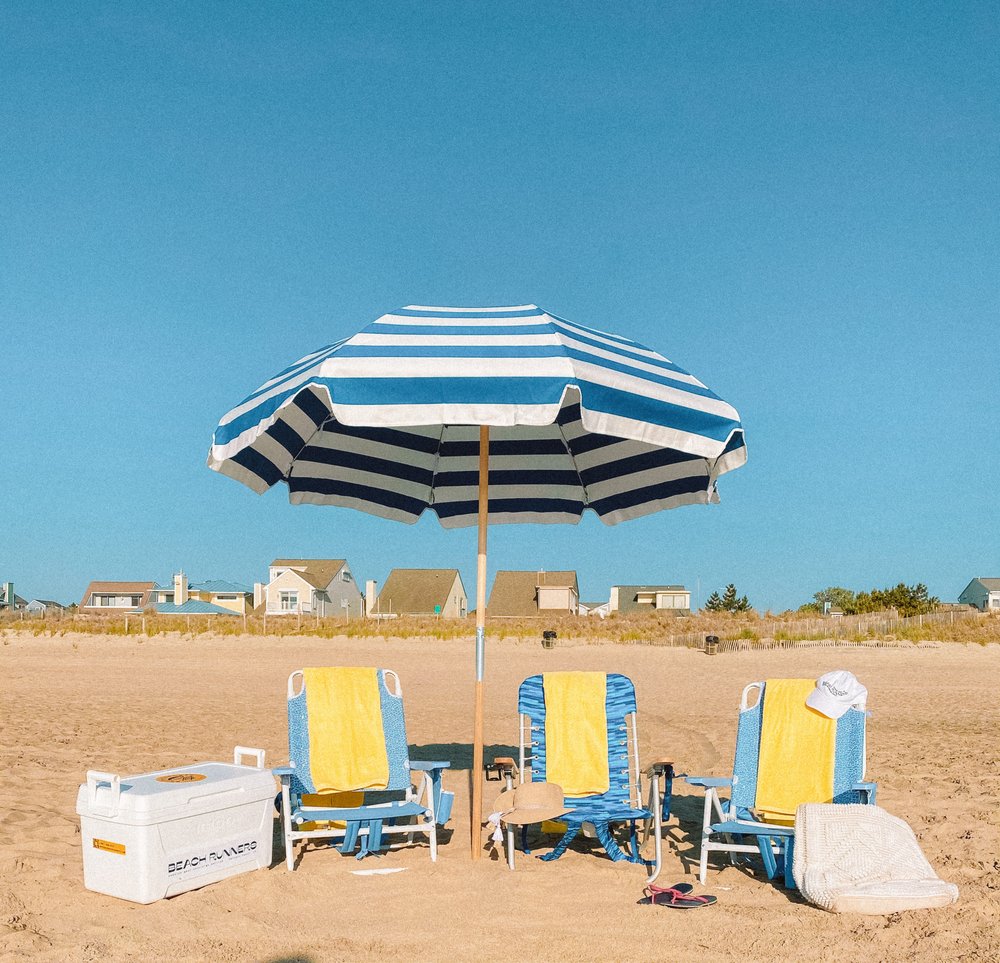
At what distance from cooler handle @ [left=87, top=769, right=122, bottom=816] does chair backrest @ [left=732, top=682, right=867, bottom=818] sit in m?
2.97

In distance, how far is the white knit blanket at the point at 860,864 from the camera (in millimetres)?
3996

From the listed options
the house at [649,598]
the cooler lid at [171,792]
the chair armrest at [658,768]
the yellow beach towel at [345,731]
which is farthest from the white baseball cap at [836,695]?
the house at [649,598]

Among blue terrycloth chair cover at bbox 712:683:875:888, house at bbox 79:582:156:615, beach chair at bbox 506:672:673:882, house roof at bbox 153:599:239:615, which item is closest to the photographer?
blue terrycloth chair cover at bbox 712:683:875:888

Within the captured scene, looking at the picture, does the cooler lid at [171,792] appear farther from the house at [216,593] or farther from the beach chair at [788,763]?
the house at [216,593]

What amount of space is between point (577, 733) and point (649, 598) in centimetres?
5097

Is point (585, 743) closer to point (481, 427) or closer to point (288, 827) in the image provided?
point (288, 827)

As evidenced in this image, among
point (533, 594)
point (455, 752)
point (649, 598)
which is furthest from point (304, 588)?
point (455, 752)

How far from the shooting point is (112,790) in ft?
13.6

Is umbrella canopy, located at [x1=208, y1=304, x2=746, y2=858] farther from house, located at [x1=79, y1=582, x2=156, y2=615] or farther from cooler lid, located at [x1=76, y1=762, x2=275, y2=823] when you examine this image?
house, located at [x1=79, y1=582, x2=156, y2=615]

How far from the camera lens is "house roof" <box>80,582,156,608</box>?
6250 centimetres

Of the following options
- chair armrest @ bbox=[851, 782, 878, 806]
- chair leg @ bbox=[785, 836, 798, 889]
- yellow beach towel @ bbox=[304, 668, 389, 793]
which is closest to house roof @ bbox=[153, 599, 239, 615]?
yellow beach towel @ bbox=[304, 668, 389, 793]

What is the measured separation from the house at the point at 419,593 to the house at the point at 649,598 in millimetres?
8887

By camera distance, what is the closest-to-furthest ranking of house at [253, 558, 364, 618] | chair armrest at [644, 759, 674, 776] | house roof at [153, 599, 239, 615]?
chair armrest at [644, 759, 674, 776], house roof at [153, 599, 239, 615], house at [253, 558, 364, 618]

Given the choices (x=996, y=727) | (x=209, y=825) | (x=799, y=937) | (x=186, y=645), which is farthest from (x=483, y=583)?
(x=186, y=645)
